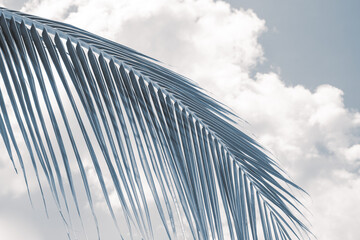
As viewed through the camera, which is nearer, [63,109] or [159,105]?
[63,109]

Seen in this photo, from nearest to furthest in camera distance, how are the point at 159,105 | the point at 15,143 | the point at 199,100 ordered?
the point at 15,143
the point at 159,105
the point at 199,100

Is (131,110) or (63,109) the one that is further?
(131,110)

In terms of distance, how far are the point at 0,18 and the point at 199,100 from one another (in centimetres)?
58

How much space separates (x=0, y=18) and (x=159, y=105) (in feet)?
1.47

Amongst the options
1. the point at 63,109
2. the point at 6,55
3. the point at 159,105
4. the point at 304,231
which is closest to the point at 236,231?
the point at 304,231

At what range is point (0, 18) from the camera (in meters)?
1.20

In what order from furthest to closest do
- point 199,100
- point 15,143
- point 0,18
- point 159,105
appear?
point 199,100 → point 159,105 → point 0,18 → point 15,143

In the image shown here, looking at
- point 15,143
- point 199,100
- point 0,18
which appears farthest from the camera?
point 199,100

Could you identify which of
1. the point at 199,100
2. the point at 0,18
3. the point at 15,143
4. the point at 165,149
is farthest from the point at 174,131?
the point at 0,18

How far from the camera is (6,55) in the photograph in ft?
3.76

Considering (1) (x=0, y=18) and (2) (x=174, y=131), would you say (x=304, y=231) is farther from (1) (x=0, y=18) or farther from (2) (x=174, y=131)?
(1) (x=0, y=18)

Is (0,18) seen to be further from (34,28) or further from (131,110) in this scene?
(131,110)

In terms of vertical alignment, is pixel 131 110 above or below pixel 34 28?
below

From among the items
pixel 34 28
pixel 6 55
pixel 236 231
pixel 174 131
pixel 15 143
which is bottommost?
pixel 236 231
